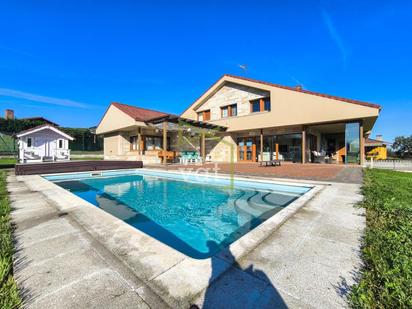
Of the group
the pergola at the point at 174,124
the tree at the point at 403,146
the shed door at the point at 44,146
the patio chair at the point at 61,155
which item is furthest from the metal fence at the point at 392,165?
the shed door at the point at 44,146

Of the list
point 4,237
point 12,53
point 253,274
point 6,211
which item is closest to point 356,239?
point 253,274

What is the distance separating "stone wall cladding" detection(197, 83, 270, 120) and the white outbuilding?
594 inches

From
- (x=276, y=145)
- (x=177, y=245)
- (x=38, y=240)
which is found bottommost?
(x=177, y=245)

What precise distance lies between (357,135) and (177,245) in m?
14.8

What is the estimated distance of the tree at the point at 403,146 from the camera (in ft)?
108

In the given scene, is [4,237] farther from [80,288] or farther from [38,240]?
[80,288]

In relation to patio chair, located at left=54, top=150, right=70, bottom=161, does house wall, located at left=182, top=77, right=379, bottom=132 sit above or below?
above

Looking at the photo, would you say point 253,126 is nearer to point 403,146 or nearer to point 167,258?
point 167,258

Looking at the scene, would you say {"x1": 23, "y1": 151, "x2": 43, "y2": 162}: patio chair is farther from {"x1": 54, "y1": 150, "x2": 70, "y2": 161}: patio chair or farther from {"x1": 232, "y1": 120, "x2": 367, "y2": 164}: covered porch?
{"x1": 232, "y1": 120, "x2": 367, "y2": 164}: covered porch

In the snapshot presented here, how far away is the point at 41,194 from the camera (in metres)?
5.23

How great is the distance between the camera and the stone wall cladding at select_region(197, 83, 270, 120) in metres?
16.9

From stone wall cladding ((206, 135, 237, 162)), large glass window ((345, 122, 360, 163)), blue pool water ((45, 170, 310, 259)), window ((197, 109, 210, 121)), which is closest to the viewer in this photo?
blue pool water ((45, 170, 310, 259))

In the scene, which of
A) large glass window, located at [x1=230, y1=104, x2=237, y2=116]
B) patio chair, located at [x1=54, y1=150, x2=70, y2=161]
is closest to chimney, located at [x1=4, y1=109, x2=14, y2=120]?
patio chair, located at [x1=54, y1=150, x2=70, y2=161]

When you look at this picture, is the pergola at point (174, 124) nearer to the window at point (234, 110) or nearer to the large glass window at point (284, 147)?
the window at point (234, 110)
